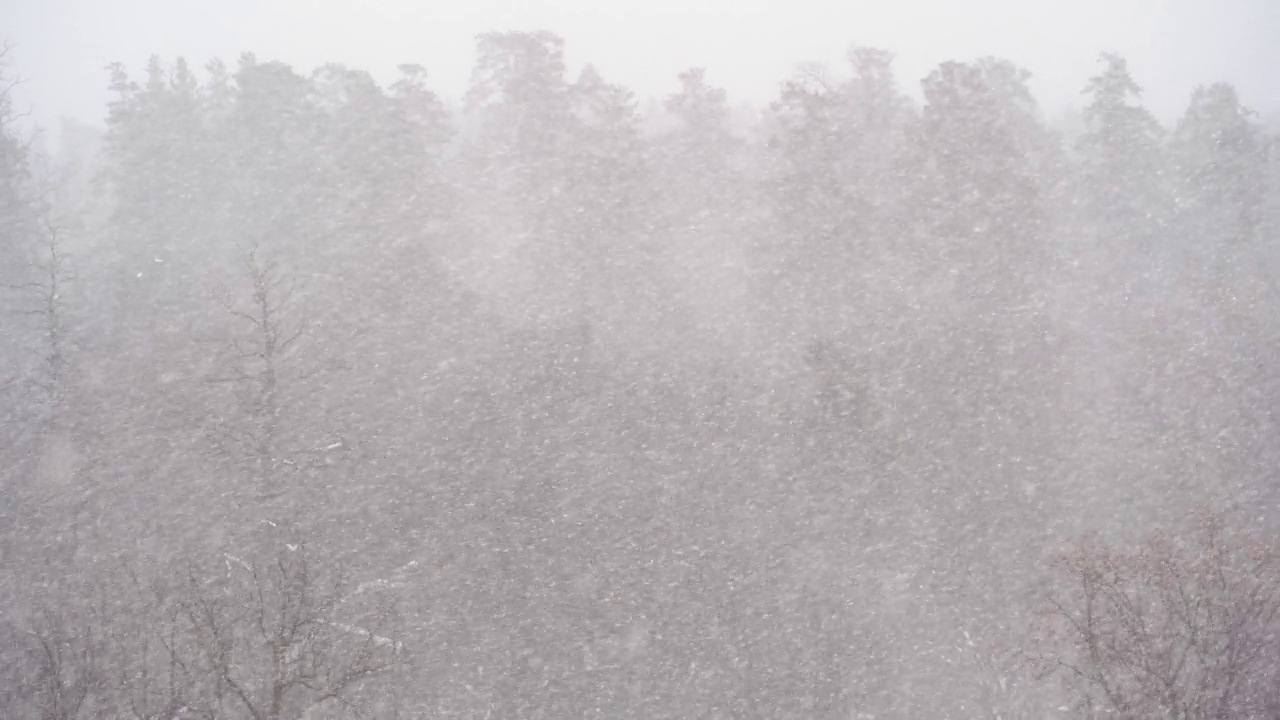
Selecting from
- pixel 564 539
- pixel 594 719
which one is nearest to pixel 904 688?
pixel 594 719

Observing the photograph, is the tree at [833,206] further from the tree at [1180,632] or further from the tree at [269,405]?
the tree at [269,405]

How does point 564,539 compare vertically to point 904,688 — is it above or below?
above

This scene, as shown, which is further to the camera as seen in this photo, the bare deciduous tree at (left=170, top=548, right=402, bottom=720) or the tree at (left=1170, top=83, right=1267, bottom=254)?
the tree at (left=1170, top=83, right=1267, bottom=254)

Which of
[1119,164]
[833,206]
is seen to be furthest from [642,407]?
[1119,164]

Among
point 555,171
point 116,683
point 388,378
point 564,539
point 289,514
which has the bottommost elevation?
point 116,683

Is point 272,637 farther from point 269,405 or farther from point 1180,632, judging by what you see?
point 1180,632

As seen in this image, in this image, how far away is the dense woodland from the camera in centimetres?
1831

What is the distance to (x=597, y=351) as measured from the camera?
26.6m

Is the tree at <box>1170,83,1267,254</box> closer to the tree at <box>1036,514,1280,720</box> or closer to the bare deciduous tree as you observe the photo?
the tree at <box>1036,514,1280,720</box>

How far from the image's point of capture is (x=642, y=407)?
24594mm

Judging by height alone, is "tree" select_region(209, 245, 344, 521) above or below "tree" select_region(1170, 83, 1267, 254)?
below

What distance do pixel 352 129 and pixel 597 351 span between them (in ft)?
51.3

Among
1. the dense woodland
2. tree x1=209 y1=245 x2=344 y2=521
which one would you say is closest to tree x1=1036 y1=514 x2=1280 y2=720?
the dense woodland

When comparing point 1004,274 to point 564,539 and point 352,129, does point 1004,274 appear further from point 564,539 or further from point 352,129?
point 352,129
